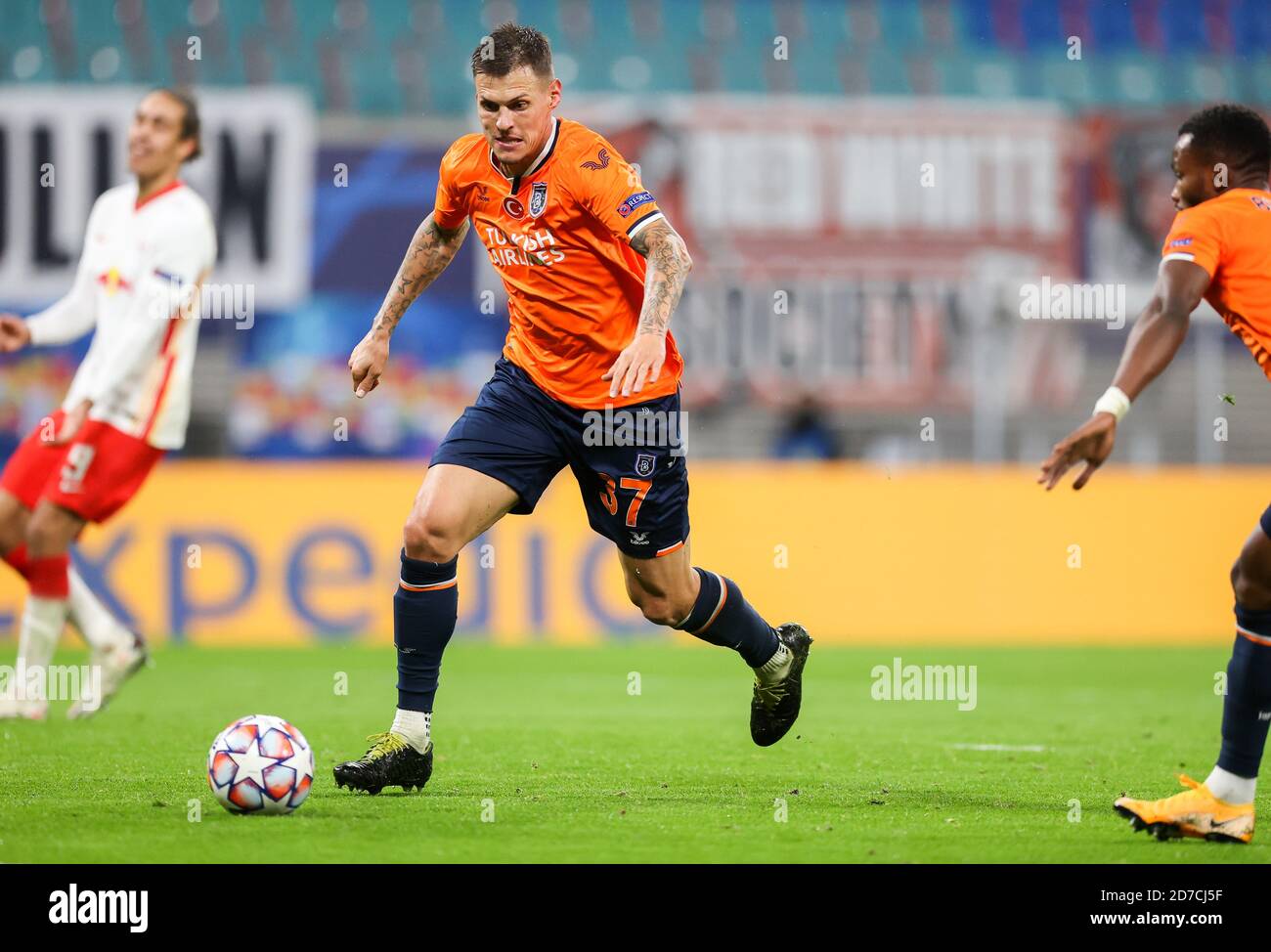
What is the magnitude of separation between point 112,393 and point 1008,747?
4.48 m

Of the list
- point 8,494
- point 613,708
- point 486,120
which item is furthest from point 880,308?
point 486,120

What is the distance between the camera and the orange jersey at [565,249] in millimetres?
5699

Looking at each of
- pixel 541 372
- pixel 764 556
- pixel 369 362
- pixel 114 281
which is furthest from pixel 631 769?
pixel 764 556

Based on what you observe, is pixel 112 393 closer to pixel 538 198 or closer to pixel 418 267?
pixel 418 267

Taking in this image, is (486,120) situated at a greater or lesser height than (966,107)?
lesser

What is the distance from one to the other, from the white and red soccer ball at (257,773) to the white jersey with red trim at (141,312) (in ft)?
10.8

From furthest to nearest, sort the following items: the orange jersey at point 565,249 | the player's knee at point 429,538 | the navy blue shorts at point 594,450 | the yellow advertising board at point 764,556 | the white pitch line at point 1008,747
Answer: the yellow advertising board at point 764,556, the white pitch line at point 1008,747, the navy blue shorts at point 594,450, the orange jersey at point 565,249, the player's knee at point 429,538

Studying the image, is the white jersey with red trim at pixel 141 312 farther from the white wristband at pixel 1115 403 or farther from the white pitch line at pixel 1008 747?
the white wristband at pixel 1115 403

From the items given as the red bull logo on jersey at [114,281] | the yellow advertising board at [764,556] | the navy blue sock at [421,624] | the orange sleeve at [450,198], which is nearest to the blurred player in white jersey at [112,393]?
the red bull logo on jersey at [114,281]

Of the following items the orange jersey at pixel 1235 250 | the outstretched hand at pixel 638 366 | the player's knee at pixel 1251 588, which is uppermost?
the orange jersey at pixel 1235 250

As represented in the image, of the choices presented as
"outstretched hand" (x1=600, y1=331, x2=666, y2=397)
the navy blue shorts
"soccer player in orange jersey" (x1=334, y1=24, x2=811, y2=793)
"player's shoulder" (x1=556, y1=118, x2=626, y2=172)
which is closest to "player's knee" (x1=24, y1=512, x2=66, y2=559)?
"soccer player in orange jersey" (x1=334, y1=24, x2=811, y2=793)
